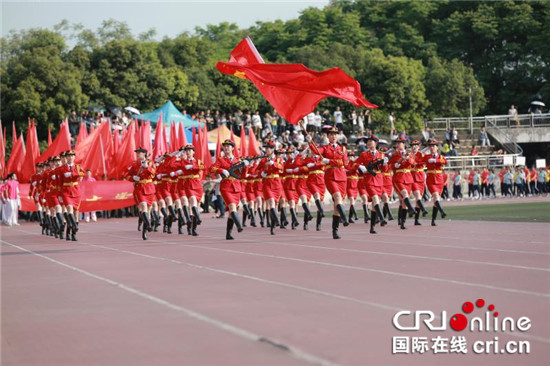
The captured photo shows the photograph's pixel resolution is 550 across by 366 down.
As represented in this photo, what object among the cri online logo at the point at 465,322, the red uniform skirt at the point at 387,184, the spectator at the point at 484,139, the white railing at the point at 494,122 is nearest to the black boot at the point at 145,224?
the red uniform skirt at the point at 387,184

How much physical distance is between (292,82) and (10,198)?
58.5ft

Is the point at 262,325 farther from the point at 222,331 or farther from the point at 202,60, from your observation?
the point at 202,60

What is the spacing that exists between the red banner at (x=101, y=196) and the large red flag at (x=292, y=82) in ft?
53.6

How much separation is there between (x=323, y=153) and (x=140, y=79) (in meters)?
32.7

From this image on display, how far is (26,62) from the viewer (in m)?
44.6

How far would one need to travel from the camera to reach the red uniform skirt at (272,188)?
22344 mm

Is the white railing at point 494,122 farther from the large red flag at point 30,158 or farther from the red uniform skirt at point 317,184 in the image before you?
the red uniform skirt at point 317,184

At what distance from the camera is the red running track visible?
22.8 feet

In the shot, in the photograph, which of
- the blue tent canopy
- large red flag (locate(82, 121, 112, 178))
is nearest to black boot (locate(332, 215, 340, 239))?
large red flag (locate(82, 121, 112, 178))

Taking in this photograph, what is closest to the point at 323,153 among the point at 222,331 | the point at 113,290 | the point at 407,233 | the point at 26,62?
the point at 407,233

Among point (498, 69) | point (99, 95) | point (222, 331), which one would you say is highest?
point (498, 69)

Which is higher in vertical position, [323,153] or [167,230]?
[323,153]

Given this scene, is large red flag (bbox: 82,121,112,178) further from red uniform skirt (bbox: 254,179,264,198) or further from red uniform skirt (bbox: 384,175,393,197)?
red uniform skirt (bbox: 384,175,393,197)

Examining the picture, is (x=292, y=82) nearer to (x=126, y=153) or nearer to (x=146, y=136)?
(x=126, y=153)
